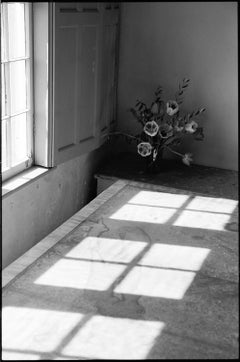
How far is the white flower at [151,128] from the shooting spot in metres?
2.73

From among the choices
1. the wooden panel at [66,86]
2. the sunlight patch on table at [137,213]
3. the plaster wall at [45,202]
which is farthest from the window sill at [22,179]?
the sunlight patch on table at [137,213]

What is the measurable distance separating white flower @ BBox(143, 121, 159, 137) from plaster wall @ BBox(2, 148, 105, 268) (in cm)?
42

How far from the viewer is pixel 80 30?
2.40 metres

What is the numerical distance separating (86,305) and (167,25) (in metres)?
1.39

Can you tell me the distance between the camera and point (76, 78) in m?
2.47

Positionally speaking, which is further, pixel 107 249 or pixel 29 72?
pixel 29 72

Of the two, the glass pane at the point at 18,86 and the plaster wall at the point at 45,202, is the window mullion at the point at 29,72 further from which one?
the plaster wall at the point at 45,202

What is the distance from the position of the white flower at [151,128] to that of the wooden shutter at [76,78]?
11.5 inches

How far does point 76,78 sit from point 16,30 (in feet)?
1.42

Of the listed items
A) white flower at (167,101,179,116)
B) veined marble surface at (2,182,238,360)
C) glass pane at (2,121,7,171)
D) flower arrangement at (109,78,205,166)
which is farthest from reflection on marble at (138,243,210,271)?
white flower at (167,101,179,116)

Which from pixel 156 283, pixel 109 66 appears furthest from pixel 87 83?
pixel 156 283

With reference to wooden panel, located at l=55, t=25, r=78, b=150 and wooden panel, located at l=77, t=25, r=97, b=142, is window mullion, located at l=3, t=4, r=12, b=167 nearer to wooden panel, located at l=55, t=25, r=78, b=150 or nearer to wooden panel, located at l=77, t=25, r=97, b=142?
wooden panel, located at l=55, t=25, r=78, b=150

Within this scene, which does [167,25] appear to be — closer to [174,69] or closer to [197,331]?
[174,69]

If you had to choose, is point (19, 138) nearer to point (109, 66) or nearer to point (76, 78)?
point (76, 78)
